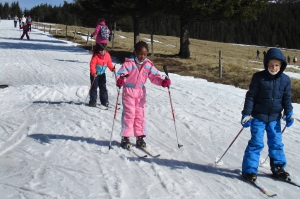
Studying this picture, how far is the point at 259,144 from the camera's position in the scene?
16.9 ft

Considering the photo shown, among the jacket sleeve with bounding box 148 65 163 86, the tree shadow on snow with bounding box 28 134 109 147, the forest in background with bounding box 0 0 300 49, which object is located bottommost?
the tree shadow on snow with bounding box 28 134 109 147

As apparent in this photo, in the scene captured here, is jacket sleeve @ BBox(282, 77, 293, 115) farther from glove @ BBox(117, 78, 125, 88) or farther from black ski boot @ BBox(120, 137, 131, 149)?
black ski boot @ BBox(120, 137, 131, 149)

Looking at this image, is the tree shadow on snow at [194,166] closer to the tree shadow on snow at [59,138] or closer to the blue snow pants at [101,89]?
the tree shadow on snow at [59,138]

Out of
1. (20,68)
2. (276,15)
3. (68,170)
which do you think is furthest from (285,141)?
(276,15)

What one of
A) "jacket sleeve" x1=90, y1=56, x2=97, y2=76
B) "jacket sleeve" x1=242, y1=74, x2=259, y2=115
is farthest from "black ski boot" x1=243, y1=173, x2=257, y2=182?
"jacket sleeve" x1=90, y1=56, x2=97, y2=76

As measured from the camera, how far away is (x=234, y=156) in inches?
255

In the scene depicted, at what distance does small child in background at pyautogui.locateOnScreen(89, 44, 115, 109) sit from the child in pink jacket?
9.88 feet

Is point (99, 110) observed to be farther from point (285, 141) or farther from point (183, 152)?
point (285, 141)

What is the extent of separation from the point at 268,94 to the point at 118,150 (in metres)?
2.74

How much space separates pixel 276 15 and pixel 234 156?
483 ft

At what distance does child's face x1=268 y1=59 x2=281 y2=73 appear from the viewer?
494cm

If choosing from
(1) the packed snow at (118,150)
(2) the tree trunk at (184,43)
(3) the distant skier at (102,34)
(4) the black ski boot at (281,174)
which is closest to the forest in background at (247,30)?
(2) the tree trunk at (184,43)

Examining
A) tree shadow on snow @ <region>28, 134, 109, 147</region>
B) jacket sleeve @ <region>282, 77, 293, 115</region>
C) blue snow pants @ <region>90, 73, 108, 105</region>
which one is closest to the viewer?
jacket sleeve @ <region>282, 77, 293, 115</region>

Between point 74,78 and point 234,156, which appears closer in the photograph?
point 234,156
